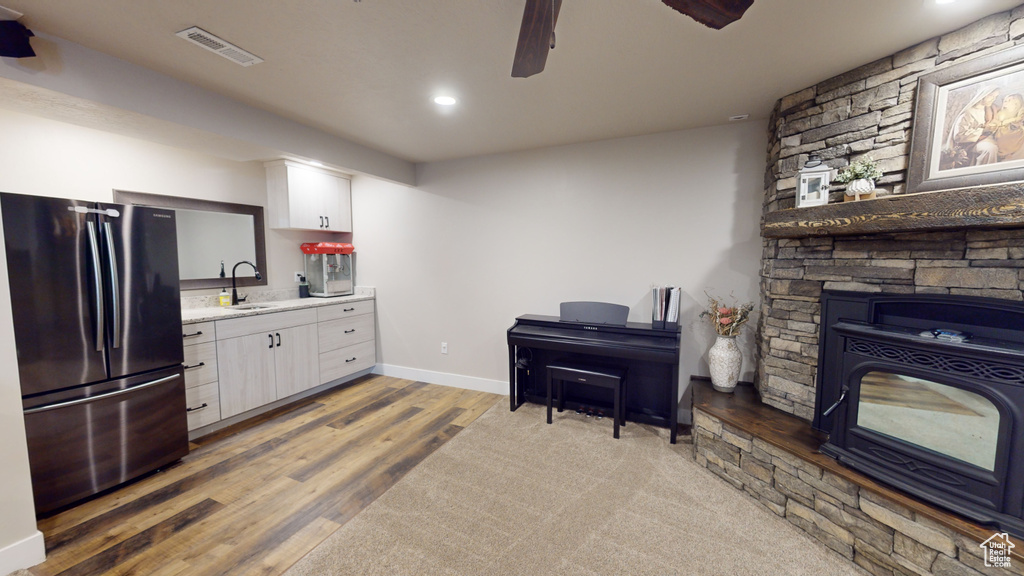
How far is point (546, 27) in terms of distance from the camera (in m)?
1.15

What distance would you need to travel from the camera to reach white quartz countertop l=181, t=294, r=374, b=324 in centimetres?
273

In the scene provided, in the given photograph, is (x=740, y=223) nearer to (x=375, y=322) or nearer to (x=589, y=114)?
(x=589, y=114)

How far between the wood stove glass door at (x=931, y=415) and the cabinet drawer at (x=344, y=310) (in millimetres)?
Result: 4124

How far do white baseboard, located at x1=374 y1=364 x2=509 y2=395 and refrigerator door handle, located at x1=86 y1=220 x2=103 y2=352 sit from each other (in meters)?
2.52

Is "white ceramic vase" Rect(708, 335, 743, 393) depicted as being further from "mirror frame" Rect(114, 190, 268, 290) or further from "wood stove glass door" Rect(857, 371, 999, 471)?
"mirror frame" Rect(114, 190, 268, 290)

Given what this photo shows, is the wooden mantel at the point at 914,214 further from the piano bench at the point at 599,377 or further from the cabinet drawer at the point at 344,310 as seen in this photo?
the cabinet drawer at the point at 344,310

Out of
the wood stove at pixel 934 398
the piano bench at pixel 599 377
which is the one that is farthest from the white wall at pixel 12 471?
the wood stove at pixel 934 398

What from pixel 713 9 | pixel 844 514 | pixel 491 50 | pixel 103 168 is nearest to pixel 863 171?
pixel 713 9

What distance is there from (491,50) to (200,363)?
2961mm

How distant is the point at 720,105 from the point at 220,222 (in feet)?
13.9

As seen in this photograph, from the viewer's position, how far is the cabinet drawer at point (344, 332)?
369cm

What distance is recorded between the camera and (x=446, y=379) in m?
4.05

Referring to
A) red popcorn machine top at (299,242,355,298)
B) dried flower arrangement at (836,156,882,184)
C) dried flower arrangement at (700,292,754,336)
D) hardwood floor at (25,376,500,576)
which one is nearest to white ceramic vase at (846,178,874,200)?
dried flower arrangement at (836,156,882,184)

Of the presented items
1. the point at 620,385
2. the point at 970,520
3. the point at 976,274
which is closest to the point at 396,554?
the point at 620,385
